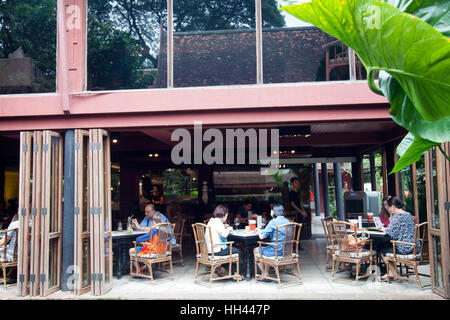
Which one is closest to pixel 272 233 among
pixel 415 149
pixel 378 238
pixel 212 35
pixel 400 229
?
pixel 378 238

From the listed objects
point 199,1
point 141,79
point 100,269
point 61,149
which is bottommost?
point 100,269

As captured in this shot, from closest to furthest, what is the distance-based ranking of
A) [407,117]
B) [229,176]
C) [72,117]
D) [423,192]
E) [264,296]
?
1. [407,117]
2. [264,296]
3. [72,117]
4. [423,192]
5. [229,176]

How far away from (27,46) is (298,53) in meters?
4.27

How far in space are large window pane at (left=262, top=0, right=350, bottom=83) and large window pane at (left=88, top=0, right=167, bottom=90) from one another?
1.71 m

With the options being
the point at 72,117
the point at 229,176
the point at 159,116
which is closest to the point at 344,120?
the point at 159,116

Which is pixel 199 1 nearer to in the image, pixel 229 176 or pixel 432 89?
pixel 432 89

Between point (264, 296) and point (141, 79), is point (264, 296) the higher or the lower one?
the lower one

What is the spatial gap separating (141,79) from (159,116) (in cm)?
72

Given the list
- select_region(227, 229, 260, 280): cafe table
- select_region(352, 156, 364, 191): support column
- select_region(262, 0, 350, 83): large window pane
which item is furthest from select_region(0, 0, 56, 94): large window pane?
select_region(352, 156, 364, 191): support column

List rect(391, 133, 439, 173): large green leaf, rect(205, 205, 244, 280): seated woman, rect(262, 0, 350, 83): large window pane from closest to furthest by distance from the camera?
1. rect(391, 133, 439, 173): large green leaf
2. rect(262, 0, 350, 83): large window pane
3. rect(205, 205, 244, 280): seated woman

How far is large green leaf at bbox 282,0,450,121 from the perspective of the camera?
0.66 m

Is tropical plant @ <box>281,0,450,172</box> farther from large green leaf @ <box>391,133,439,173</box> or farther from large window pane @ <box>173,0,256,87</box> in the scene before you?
large window pane @ <box>173,0,256,87</box>

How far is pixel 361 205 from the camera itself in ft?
30.1

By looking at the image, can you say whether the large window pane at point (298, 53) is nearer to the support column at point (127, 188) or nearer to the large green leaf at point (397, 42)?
the large green leaf at point (397, 42)
